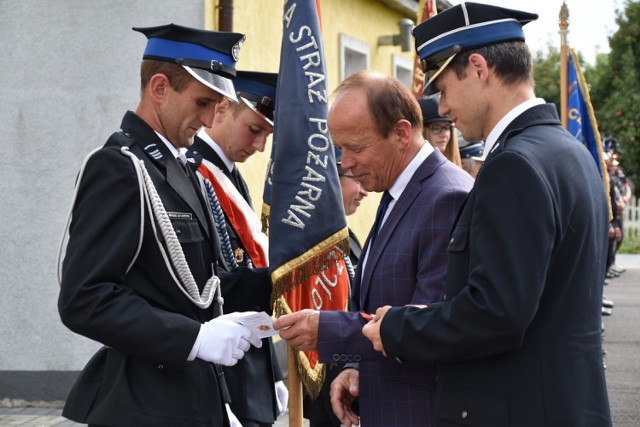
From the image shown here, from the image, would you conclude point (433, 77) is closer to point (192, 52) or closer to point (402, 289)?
point (402, 289)

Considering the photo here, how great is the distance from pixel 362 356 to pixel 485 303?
0.74 m

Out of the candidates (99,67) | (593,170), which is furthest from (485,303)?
(99,67)

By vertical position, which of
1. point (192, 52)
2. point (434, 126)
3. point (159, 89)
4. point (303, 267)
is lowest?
point (303, 267)

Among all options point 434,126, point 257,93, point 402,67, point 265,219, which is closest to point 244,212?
point 265,219

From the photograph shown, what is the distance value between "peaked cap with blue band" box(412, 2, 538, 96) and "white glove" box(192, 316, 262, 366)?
1.00 meters

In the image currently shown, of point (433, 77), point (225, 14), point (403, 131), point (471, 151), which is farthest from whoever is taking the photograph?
point (471, 151)

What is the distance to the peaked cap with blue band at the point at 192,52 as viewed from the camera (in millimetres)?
3451

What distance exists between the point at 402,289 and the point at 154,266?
2.59ft

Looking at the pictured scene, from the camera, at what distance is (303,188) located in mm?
4027

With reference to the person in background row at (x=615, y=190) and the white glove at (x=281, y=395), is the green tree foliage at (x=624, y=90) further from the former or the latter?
the white glove at (x=281, y=395)

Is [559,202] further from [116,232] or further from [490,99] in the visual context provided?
[116,232]

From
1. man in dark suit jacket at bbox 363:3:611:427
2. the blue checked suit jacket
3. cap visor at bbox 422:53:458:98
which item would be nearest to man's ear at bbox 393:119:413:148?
the blue checked suit jacket

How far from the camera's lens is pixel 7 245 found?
7.80 meters

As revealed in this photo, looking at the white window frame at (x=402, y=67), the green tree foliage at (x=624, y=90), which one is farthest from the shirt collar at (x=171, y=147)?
the green tree foliage at (x=624, y=90)
